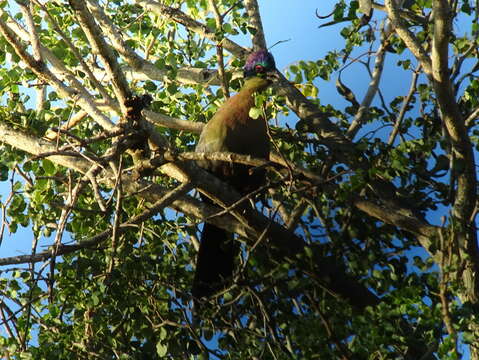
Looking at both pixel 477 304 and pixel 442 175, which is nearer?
pixel 477 304

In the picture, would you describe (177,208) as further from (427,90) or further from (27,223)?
(427,90)

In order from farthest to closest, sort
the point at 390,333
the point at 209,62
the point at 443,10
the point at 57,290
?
1. the point at 209,62
2. the point at 57,290
3. the point at 443,10
4. the point at 390,333

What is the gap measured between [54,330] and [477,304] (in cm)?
176

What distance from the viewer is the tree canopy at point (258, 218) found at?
241 centimetres

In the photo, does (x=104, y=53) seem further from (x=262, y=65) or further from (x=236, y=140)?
(x=262, y=65)

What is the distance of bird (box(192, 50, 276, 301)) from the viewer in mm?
3525


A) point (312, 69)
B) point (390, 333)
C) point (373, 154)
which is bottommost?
point (390, 333)

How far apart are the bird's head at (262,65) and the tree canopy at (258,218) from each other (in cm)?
17

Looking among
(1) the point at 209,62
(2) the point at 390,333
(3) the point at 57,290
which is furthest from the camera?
(1) the point at 209,62

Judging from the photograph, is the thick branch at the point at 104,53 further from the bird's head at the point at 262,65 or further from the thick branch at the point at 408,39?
the bird's head at the point at 262,65

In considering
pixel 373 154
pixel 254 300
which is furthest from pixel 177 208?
pixel 373 154

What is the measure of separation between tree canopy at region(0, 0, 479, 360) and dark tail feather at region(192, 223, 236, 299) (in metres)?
0.10

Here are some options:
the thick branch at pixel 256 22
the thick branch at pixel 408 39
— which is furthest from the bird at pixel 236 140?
the thick branch at pixel 408 39

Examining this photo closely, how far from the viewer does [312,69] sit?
3.60m
